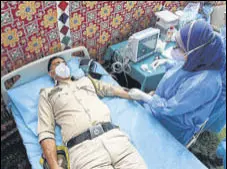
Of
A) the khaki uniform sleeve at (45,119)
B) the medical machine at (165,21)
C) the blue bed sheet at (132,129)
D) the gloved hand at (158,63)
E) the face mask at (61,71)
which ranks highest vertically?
the medical machine at (165,21)

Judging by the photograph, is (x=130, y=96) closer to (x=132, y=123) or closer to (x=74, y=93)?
(x=132, y=123)

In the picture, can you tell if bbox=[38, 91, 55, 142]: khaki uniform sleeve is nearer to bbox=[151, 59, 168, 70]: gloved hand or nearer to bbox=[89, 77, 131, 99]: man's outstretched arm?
bbox=[89, 77, 131, 99]: man's outstretched arm

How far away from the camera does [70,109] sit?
1915 millimetres

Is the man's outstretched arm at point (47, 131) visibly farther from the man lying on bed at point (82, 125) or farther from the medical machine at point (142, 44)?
the medical machine at point (142, 44)

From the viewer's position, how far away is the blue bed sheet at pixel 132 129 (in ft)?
5.76

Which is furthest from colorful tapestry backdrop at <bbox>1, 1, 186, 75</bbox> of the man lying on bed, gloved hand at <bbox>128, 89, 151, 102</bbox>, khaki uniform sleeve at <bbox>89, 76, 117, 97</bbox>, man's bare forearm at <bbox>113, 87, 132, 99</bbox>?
gloved hand at <bbox>128, 89, 151, 102</bbox>

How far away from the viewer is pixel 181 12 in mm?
2807

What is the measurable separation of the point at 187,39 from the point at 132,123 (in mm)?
775

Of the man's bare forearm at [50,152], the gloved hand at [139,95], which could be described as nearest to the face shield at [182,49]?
the gloved hand at [139,95]

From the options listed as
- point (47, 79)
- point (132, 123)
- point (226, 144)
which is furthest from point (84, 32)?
point (226, 144)

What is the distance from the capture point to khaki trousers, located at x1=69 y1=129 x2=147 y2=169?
1.62m

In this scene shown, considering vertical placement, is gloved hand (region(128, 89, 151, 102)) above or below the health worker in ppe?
below

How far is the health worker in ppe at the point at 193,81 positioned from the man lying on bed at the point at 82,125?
42 centimetres

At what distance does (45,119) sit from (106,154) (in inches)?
21.7
